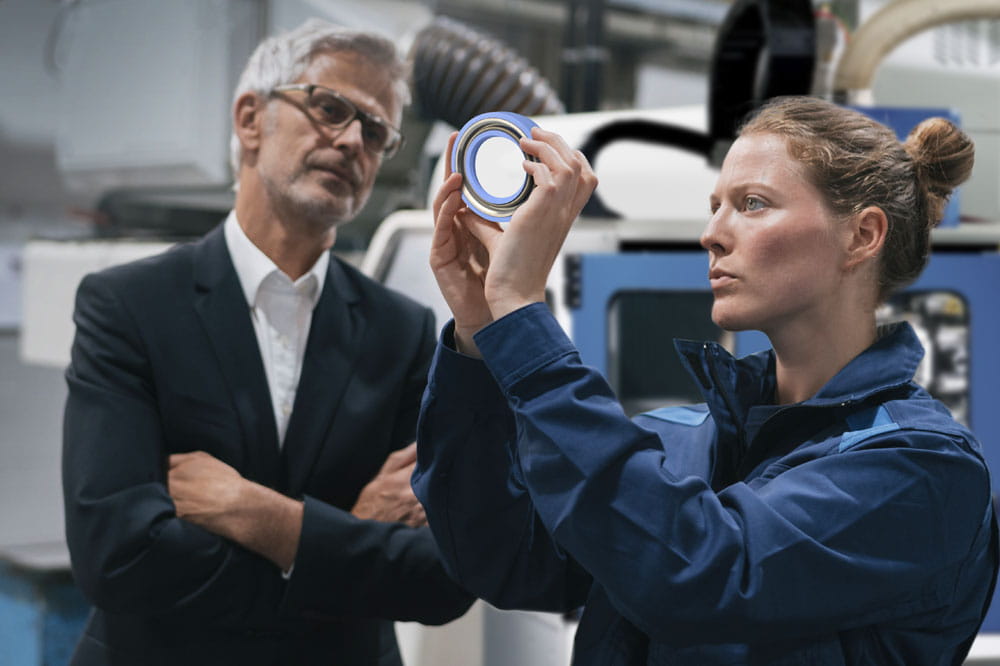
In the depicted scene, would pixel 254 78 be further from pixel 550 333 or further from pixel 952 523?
pixel 952 523

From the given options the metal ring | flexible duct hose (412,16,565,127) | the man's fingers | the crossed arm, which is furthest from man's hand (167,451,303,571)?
flexible duct hose (412,16,565,127)

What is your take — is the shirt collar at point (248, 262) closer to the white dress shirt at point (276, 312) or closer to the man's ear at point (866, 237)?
the white dress shirt at point (276, 312)

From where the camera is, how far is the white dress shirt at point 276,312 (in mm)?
1311

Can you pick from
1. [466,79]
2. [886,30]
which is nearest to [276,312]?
[466,79]

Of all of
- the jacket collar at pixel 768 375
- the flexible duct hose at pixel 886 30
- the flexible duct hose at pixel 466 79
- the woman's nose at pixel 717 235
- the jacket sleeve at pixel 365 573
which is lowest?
the jacket sleeve at pixel 365 573

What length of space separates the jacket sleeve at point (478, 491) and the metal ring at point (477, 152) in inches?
5.5

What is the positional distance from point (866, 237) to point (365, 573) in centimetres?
68

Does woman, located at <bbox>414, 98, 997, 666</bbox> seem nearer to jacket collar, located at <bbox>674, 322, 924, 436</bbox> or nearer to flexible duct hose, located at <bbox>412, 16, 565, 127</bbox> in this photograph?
jacket collar, located at <bbox>674, 322, 924, 436</bbox>

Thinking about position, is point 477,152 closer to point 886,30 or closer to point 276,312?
point 276,312

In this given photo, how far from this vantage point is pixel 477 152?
0.93 metres

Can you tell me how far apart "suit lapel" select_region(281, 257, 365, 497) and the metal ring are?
458 mm

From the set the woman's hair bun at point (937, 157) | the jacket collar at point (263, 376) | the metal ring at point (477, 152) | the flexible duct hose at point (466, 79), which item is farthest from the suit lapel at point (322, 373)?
the flexible duct hose at point (466, 79)

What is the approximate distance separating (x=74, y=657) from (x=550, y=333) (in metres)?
0.84

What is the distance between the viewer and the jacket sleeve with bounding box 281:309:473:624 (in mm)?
1228
